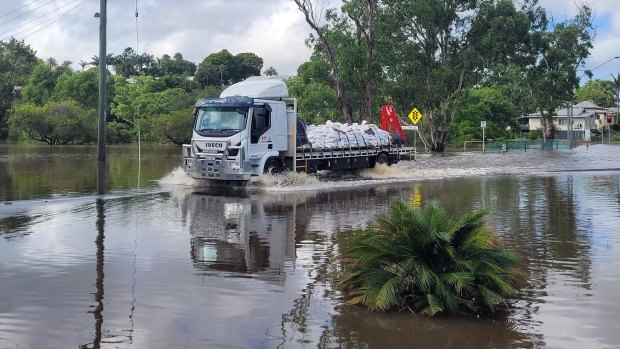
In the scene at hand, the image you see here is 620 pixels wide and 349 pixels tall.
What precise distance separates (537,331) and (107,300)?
4.56m

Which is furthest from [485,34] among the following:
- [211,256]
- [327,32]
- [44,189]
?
[211,256]

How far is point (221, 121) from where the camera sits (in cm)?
2150

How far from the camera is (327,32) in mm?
50219

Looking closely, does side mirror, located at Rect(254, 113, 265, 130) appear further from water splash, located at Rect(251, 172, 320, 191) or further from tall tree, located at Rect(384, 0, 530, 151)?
tall tree, located at Rect(384, 0, 530, 151)

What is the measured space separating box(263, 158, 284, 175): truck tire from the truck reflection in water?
3.58 metres

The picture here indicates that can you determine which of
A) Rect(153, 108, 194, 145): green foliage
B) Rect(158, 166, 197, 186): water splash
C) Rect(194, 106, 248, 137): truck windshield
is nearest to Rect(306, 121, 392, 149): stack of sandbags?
Rect(194, 106, 248, 137): truck windshield

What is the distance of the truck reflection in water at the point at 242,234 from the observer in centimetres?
949

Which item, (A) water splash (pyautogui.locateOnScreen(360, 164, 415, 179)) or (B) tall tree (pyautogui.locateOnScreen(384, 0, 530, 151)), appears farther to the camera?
(B) tall tree (pyautogui.locateOnScreen(384, 0, 530, 151))

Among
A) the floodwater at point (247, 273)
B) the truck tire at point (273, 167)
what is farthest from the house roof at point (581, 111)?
the floodwater at point (247, 273)

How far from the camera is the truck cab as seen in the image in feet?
68.3

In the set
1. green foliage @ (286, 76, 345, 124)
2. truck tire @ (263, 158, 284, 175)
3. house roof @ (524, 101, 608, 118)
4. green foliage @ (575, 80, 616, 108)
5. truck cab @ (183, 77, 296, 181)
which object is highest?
green foliage @ (575, 80, 616, 108)

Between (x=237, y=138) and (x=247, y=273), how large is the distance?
1228 cm

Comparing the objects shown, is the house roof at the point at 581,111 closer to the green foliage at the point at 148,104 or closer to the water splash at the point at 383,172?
the green foliage at the point at 148,104

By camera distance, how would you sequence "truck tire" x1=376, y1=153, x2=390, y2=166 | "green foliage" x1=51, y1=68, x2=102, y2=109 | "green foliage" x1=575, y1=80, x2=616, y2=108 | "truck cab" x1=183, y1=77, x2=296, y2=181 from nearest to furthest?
"truck cab" x1=183, y1=77, x2=296, y2=181, "truck tire" x1=376, y1=153, x2=390, y2=166, "green foliage" x1=51, y1=68, x2=102, y2=109, "green foliage" x1=575, y1=80, x2=616, y2=108
